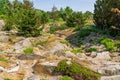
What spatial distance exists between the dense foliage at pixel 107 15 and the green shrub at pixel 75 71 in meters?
15.0

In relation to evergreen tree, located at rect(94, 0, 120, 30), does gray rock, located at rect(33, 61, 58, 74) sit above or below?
below

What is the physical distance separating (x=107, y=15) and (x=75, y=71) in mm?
19253

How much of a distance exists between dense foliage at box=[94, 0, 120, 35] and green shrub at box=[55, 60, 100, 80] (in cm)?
1495

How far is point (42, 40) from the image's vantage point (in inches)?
1313

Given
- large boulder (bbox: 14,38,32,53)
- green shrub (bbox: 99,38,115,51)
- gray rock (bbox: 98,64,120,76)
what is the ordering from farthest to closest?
1. large boulder (bbox: 14,38,32,53)
2. green shrub (bbox: 99,38,115,51)
3. gray rock (bbox: 98,64,120,76)

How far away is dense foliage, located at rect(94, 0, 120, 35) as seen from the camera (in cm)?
3495

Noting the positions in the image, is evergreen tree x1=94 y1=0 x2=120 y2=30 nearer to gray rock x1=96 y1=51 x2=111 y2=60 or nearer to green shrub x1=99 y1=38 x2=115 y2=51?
green shrub x1=99 y1=38 x2=115 y2=51

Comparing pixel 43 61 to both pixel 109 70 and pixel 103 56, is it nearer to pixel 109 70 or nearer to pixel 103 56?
pixel 109 70

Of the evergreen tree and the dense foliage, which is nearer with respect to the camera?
the dense foliage

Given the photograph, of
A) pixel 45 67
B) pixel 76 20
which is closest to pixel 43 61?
pixel 45 67

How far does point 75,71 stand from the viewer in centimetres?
1948

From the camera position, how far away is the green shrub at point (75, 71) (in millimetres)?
19172

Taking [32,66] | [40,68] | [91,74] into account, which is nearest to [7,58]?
[32,66]

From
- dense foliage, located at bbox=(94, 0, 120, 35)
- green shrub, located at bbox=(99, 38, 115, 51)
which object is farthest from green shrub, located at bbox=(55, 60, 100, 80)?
dense foliage, located at bbox=(94, 0, 120, 35)
